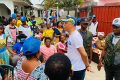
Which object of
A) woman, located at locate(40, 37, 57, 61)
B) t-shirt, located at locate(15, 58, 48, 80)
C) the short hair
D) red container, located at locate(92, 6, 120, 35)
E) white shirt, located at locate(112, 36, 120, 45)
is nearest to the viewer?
the short hair

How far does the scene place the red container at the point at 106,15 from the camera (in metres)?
15.5

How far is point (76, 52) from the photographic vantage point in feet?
16.8

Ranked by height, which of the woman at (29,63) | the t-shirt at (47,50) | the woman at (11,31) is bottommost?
the t-shirt at (47,50)

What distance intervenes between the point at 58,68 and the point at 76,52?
2646 mm

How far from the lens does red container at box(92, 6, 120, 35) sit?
611 inches

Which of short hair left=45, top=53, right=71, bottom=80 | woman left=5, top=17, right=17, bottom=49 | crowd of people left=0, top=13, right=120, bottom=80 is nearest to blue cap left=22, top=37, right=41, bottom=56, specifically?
crowd of people left=0, top=13, right=120, bottom=80

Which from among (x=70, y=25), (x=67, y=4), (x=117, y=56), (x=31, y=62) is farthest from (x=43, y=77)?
(x=67, y=4)

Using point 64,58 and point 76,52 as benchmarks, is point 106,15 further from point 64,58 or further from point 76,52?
point 64,58

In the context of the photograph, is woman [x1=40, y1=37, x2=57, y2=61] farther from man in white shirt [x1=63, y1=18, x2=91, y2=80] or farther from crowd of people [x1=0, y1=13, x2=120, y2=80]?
man in white shirt [x1=63, y1=18, x2=91, y2=80]

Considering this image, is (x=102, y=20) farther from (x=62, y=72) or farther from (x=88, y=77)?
(x=62, y=72)

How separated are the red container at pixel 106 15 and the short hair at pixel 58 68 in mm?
13039

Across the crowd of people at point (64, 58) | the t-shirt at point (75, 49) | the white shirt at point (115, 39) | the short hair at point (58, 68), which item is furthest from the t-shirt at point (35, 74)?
the white shirt at point (115, 39)

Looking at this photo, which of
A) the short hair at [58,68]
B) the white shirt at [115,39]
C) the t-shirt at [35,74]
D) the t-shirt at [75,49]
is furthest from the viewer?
the white shirt at [115,39]

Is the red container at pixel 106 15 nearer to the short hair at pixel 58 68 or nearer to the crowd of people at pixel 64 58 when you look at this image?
the crowd of people at pixel 64 58
